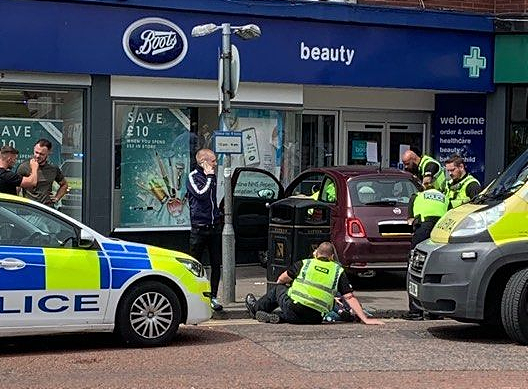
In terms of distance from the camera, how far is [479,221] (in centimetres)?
964

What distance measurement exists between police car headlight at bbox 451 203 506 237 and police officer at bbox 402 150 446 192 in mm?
2678

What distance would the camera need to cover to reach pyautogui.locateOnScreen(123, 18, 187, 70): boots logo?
14359 mm

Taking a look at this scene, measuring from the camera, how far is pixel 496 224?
31.3 ft

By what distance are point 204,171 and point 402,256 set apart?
10.7 feet

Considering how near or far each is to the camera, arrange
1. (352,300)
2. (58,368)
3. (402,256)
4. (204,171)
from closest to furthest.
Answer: (58,368) < (352,300) < (204,171) < (402,256)

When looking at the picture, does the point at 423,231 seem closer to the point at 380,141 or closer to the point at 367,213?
the point at 367,213

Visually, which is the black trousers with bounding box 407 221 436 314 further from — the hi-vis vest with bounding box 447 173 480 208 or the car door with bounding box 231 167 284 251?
the car door with bounding box 231 167 284 251

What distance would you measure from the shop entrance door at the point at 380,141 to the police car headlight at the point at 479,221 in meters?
7.96

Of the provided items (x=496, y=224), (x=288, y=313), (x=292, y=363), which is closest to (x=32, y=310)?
(x=292, y=363)

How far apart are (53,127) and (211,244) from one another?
386 cm

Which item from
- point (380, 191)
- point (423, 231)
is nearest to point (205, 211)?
point (423, 231)

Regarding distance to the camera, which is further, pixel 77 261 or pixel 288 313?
pixel 288 313

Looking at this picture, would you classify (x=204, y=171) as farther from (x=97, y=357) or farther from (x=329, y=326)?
(x=97, y=357)

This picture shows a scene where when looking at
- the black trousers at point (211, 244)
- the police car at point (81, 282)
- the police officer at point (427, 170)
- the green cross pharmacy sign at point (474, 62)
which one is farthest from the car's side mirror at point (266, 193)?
the police car at point (81, 282)
